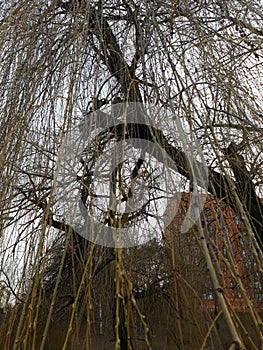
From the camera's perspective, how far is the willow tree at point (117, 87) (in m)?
0.92

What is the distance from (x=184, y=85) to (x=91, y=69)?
1.10 ft

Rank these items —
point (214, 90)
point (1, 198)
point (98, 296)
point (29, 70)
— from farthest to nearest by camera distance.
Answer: point (98, 296), point (214, 90), point (29, 70), point (1, 198)

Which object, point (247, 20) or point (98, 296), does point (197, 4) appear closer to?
point (247, 20)

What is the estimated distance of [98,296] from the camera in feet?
3.99

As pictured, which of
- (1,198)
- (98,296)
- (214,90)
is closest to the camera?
(1,198)

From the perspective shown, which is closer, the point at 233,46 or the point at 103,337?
the point at 233,46

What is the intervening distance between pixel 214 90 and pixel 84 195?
1.55 ft

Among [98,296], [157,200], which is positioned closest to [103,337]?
[98,296]

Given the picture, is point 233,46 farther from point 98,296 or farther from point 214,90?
point 98,296

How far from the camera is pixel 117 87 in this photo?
3.79 ft

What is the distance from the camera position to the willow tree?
36.1 inches

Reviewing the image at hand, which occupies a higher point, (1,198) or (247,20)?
(247,20)

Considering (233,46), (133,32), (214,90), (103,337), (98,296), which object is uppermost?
(133,32)

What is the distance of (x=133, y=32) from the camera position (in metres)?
1.22
